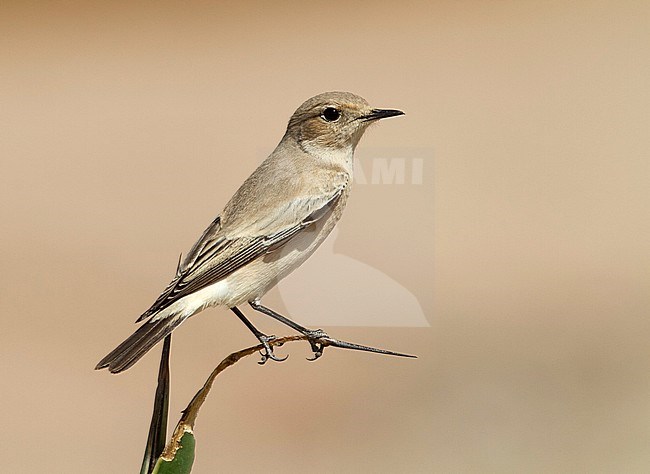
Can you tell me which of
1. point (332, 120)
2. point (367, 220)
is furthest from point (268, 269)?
point (367, 220)

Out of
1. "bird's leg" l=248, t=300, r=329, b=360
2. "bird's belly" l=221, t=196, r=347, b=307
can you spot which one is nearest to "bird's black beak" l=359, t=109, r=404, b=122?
"bird's belly" l=221, t=196, r=347, b=307

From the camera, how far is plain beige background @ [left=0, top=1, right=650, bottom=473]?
5652 millimetres

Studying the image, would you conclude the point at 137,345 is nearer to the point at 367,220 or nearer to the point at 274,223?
the point at 274,223

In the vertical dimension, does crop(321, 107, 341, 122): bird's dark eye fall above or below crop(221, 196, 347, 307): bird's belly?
above

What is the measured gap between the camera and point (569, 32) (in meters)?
9.95

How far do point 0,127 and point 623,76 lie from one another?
18.1 feet

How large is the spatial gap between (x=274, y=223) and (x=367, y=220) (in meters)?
3.54

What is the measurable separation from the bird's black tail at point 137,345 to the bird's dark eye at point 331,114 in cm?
78

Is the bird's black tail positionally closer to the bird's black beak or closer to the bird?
the bird

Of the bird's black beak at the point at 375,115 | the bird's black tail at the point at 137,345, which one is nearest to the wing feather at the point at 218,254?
the bird's black tail at the point at 137,345

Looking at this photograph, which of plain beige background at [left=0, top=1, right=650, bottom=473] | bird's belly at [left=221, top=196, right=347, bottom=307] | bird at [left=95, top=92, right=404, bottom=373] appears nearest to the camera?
bird at [left=95, top=92, right=404, bottom=373]

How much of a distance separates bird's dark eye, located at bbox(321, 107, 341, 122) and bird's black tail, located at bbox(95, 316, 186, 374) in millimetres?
778

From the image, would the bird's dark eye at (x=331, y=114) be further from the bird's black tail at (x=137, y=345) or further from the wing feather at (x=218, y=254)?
the bird's black tail at (x=137, y=345)

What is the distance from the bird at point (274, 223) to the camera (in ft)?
7.66
